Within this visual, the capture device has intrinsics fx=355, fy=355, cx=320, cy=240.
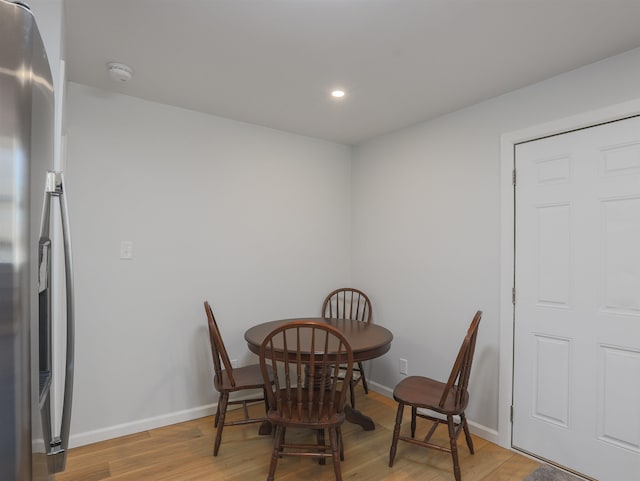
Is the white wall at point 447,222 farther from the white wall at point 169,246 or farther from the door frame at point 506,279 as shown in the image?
the white wall at point 169,246

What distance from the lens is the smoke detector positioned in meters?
2.12

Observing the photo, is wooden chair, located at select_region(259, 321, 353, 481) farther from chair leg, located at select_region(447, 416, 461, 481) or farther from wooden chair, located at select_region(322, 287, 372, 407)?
wooden chair, located at select_region(322, 287, 372, 407)

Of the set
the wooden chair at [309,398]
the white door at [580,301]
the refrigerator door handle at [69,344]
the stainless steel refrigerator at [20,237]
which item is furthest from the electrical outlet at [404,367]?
the stainless steel refrigerator at [20,237]

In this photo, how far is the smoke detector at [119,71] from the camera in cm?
212

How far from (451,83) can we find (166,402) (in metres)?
3.03

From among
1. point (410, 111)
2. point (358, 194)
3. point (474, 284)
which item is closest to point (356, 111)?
point (410, 111)

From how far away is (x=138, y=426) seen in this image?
255 centimetres

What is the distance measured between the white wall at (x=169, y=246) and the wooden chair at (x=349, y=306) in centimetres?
21

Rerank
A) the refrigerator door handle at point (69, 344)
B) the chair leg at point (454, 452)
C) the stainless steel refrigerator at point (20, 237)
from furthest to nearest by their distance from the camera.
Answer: the chair leg at point (454, 452), the refrigerator door handle at point (69, 344), the stainless steel refrigerator at point (20, 237)

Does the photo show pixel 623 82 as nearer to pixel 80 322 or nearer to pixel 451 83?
pixel 451 83

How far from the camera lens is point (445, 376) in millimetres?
2781

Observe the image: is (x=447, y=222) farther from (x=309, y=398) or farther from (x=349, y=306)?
(x=309, y=398)

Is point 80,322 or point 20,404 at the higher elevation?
point 20,404

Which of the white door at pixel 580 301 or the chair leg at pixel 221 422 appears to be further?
the chair leg at pixel 221 422
